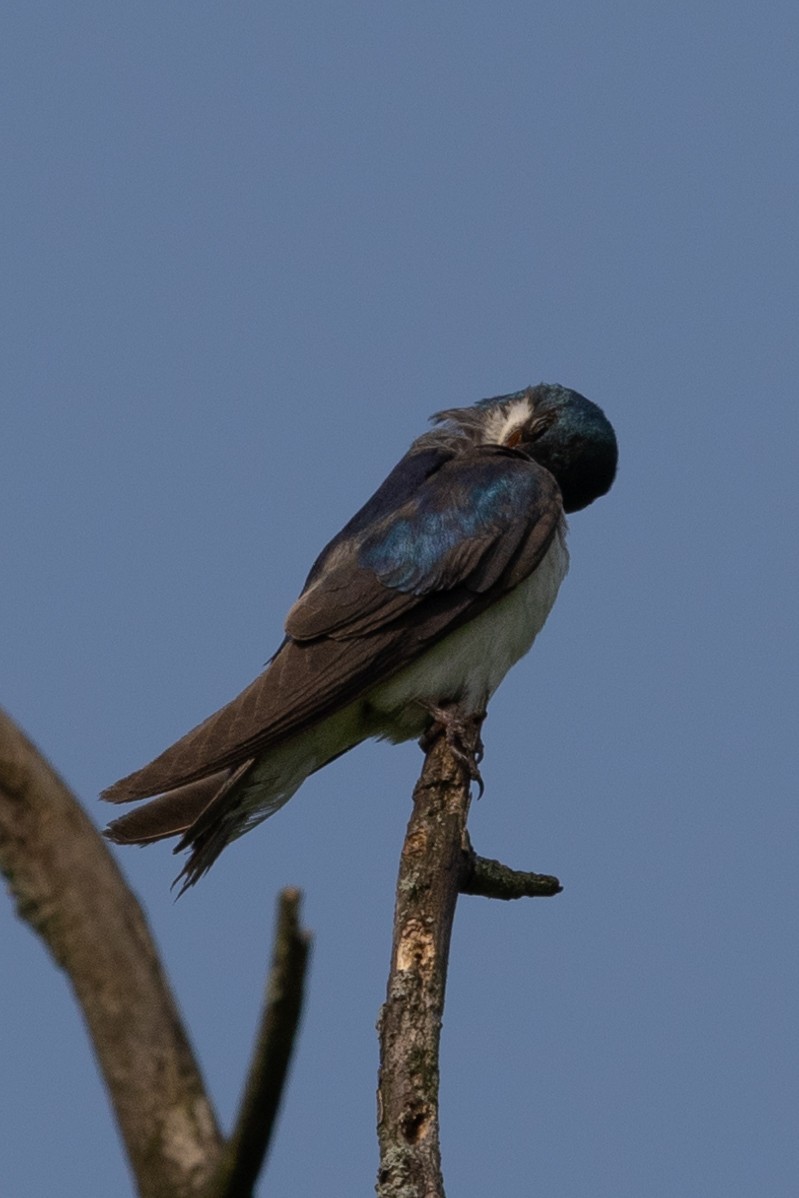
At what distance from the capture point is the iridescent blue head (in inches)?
297

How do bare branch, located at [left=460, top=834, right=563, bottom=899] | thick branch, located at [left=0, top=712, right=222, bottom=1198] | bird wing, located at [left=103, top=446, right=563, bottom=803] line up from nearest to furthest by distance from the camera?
thick branch, located at [left=0, top=712, right=222, bottom=1198] < bare branch, located at [left=460, top=834, right=563, bottom=899] < bird wing, located at [left=103, top=446, right=563, bottom=803]

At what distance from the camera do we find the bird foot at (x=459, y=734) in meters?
5.68

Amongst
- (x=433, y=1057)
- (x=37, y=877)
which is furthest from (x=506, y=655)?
(x=37, y=877)

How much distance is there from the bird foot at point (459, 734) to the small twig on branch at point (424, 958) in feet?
0.96

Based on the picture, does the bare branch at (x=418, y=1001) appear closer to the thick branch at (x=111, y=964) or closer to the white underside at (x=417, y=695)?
the white underside at (x=417, y=695)

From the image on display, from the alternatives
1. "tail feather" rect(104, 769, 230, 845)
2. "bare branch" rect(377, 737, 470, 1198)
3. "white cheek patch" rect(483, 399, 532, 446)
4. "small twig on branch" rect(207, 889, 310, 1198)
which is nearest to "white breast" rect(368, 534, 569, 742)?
"tail feather" rect(104, 769, 230, 845)

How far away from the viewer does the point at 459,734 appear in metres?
5.88

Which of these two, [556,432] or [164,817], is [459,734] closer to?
[164,817]

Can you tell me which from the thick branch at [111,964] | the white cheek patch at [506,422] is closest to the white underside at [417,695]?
the white cheek patch at [506,422]

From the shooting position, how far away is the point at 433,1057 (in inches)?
163

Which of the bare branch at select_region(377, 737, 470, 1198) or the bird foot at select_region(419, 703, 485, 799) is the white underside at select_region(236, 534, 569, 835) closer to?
the bird foot at select_region(419, 703, 485, 799)

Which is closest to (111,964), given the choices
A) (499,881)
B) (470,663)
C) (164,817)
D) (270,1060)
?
(270,1060)

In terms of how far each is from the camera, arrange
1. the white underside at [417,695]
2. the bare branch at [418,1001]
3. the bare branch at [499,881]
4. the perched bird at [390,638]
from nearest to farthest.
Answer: the bare branch at [418,1001], the bare branch at [499,881], the perched bird at [390,638], the white underside at [417,695]

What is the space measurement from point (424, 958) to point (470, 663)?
2.13 meters
